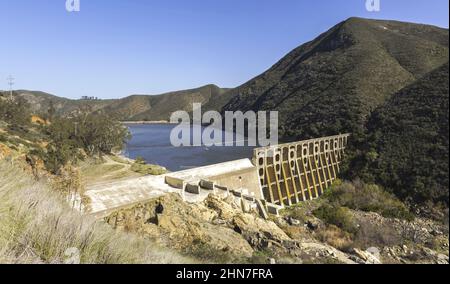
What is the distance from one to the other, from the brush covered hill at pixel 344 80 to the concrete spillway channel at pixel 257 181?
4.44m

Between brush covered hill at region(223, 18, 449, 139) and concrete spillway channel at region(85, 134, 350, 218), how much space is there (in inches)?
Result: 175

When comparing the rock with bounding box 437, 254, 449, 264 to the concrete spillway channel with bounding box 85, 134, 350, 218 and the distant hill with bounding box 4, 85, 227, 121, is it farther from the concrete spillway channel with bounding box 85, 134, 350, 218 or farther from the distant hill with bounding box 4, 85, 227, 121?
the distant hill with bounding box 4, 85, 227, 121

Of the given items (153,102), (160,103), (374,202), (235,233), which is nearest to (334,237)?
(374,202)

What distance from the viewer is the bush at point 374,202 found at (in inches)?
360

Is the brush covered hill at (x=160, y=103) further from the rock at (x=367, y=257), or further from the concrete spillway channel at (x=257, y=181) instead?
the rock at (x=367, y=257)

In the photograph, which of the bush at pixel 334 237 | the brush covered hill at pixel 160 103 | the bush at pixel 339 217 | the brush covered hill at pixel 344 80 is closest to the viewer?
the bush at pixel 334 237

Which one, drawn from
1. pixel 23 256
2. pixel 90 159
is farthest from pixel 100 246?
pixel 90 159

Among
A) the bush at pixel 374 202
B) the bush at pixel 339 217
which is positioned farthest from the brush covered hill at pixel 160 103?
the bush at pixel 374 202

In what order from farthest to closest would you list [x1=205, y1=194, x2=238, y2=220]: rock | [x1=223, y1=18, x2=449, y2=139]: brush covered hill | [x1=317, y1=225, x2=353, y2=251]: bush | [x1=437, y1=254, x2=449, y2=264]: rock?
1. [x1=223, y1=18, x2=449, y2=139]: brush covered hill
2. [x1=205, y1=194, x2=238, y2=220]: rock
3. [x1=317, y1=225, x2=353, y2=251]: bush
4. [x1=437, y1=254, x2=449, y2=264]: rock

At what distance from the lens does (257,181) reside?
21.5 m

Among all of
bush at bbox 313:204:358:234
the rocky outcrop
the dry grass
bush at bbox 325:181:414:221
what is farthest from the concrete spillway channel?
the dry grass

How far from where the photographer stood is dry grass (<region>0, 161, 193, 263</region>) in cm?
291
